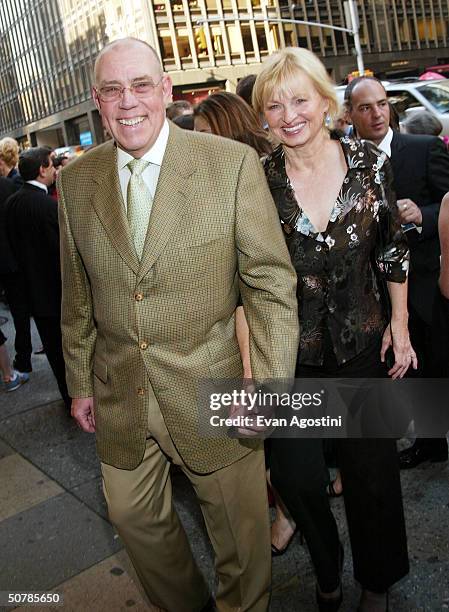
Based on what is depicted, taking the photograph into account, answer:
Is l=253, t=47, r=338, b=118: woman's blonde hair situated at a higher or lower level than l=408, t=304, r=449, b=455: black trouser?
higher

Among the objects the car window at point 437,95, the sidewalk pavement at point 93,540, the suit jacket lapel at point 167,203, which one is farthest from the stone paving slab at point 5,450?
the car window at point 437,95

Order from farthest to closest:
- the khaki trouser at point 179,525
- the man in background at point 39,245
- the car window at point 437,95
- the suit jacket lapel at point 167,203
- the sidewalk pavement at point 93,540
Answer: the car window at point 437,95
the man in background at point 39,245
the sidewalk pavement at point 93,540
the khaki trouser at point 179,525
the suit jacket lapel at point 167,203

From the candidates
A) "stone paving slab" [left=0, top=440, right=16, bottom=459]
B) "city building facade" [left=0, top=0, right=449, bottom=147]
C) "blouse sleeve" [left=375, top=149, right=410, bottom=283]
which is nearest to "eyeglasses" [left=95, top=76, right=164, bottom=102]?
"blouse sleeve" [left=375, top=149, right=410, bottom=283]

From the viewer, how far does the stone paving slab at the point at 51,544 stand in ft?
10.2

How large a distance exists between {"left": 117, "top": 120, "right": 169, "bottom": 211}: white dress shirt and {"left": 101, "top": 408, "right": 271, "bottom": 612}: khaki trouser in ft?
2.49

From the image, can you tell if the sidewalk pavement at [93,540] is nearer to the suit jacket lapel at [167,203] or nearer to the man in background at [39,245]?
the man in background at [39,245]

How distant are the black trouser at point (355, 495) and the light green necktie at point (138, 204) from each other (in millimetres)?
780

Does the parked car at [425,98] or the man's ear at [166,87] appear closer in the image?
the man's ear at [166,87]

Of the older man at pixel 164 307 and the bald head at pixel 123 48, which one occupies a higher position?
the bald head at pixel 123 48

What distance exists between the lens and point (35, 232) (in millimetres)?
4914

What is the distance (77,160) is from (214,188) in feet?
1.81

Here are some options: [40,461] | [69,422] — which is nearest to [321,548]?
[40,461]

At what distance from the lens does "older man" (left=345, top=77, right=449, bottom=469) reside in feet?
10.0

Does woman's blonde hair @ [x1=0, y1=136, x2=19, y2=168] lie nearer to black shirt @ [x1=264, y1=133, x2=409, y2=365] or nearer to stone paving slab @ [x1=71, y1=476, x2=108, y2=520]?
stone paving slab @ [x1=71, y1=476, x2=108, y2=520]
